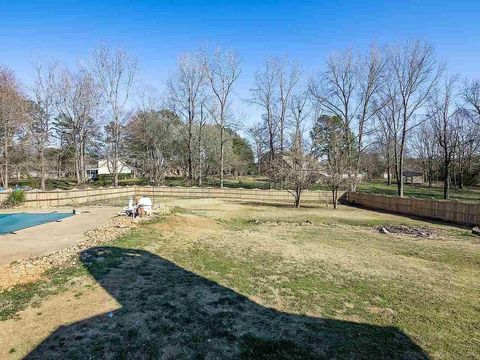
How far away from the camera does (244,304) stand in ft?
16.2

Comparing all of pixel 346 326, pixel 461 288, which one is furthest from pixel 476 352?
pixel 461 288

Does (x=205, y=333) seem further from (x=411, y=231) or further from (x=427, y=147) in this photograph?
(x=427, y=147)

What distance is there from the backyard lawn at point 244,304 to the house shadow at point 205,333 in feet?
0.05

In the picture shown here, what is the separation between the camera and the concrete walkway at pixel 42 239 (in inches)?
267

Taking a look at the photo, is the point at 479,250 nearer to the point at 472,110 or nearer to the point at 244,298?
the point at 244,298

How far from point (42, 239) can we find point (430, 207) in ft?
57.0

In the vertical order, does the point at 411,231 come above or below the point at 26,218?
below

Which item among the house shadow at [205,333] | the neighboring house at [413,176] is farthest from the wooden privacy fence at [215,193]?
the neighboring house at [413,176]

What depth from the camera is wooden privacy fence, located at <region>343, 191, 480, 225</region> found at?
47.5ft

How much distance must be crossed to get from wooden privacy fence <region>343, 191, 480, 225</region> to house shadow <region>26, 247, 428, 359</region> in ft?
43.3

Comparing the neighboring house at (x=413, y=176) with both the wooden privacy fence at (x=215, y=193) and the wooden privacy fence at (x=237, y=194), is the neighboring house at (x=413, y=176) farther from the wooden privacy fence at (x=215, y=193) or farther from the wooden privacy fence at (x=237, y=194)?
the wooden privacy fence at (x=215, y=193)

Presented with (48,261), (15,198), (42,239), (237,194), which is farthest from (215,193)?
(48,261)

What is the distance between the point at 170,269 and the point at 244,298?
1.93 meters

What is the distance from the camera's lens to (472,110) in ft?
97.0
